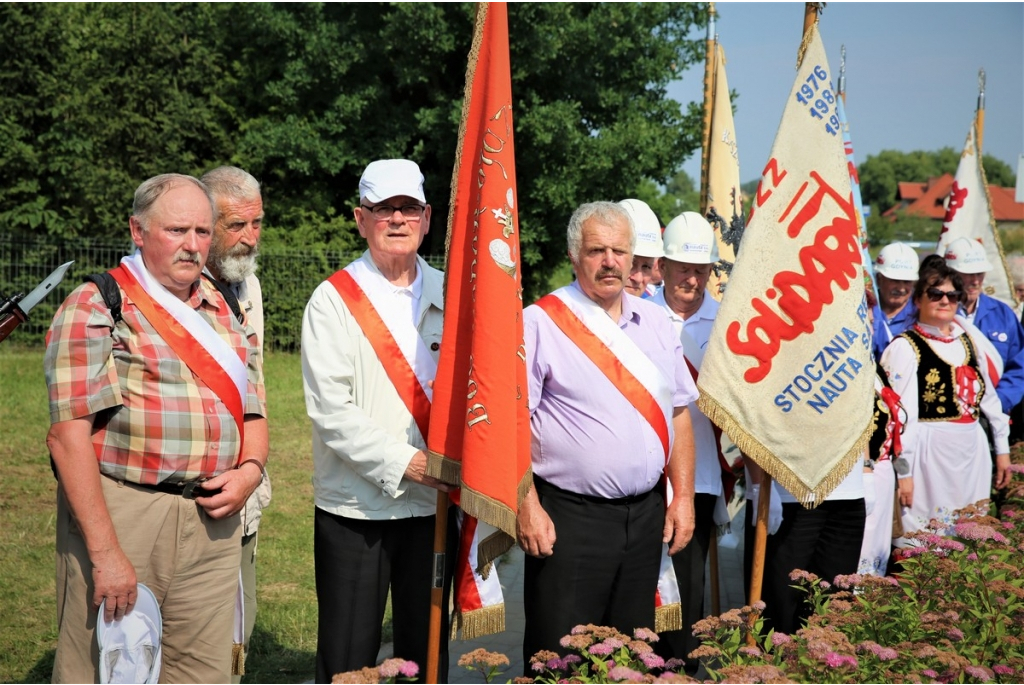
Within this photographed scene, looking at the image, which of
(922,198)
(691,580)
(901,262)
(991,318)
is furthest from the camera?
(922,198)

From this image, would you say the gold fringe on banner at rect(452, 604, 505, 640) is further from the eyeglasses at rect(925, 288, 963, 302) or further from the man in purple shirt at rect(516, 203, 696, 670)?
the eyeglasses at rect(925, 288, 963, 302)

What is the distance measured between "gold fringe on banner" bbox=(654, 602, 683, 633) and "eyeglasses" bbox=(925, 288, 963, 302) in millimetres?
2808

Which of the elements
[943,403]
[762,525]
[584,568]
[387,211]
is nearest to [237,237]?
[387,211]

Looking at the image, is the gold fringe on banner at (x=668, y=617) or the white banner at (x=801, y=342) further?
the white banner at (x=801, y=342)

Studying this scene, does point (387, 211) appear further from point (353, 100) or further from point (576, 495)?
point (353, 100)

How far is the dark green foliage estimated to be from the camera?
19891mm

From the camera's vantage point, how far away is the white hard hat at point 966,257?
7117 mm

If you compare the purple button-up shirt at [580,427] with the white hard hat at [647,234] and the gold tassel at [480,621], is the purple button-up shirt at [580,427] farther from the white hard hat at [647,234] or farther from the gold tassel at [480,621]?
the white hard hat at [647,234]

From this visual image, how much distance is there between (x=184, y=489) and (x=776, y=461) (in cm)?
281

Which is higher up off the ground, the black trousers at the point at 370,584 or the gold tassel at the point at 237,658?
the black trousers at the point at 370,584

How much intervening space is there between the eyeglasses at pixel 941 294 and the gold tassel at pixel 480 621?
360cm

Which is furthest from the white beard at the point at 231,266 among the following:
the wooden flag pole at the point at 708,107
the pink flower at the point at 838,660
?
the wooden flag pole at the point at 708,107

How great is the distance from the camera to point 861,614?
355 centimetres

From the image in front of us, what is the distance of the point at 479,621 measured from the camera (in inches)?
152
